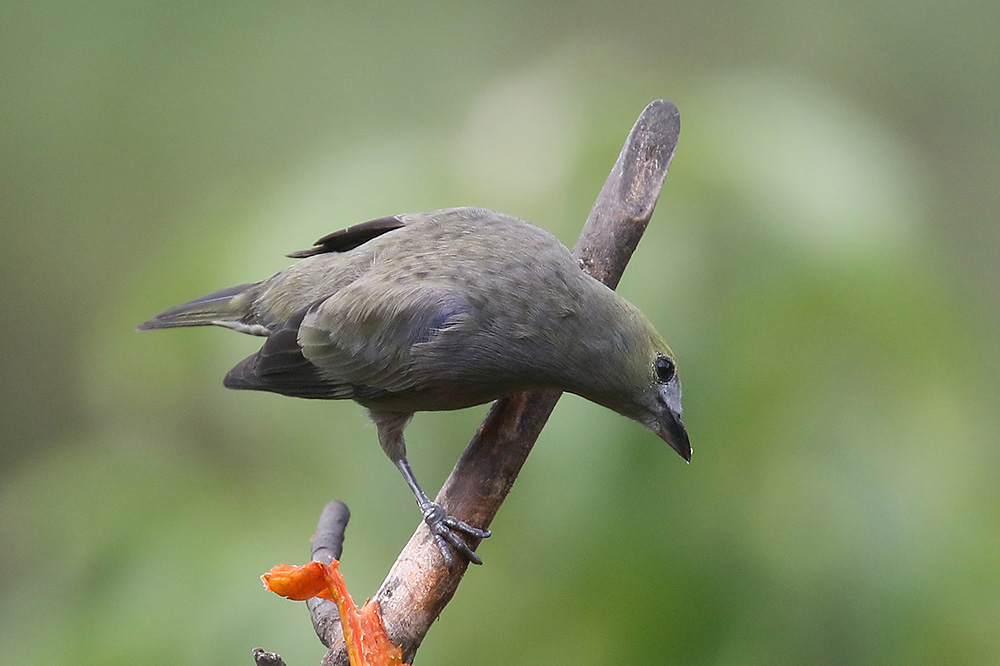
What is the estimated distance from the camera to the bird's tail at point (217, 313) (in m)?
3.27

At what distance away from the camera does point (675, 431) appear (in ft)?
8.69

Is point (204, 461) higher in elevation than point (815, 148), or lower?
lower

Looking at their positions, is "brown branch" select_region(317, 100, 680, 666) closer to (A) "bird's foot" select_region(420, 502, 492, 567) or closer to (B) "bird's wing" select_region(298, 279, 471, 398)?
(A) "bird's foot" select_region(420, 502, 492, 567)

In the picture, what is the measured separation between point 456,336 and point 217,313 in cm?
93

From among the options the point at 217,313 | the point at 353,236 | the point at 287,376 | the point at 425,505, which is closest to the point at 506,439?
the point at 425,505

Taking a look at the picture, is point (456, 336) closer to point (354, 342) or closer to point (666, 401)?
point (354, 342)

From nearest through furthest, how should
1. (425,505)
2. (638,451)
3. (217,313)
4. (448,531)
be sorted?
(448,531) → (425,505) → (638,451) → (217,313)

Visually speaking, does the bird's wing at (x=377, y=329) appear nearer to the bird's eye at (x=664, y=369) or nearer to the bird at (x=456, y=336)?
the bird at (x=456, y=336)

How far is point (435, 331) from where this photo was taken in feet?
8.93

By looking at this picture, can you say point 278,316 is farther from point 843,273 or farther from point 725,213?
point 843,273

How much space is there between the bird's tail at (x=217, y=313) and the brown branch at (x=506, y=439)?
85 centimetres

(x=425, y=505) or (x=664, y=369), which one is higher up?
(x=664, y=369)

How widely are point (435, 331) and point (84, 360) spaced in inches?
120

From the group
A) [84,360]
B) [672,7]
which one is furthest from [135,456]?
[672,7]
